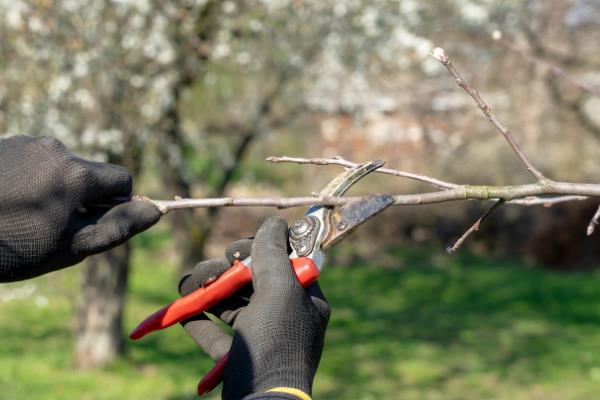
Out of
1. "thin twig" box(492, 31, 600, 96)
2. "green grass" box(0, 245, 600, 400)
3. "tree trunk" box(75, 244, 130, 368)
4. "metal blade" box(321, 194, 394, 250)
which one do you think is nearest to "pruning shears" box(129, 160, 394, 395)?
"metal blade" box(321, 194, 394, 250)

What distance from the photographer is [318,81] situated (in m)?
11.3

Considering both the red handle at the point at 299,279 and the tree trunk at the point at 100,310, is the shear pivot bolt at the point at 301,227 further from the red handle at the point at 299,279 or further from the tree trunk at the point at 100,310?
the tree trunk at the point at 100,310

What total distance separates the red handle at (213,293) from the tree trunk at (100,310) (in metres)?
5.77

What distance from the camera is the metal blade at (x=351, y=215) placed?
7.61 feet

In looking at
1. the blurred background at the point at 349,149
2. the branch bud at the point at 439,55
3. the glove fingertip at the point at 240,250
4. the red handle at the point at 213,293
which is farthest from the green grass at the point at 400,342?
the branch bud at the point at 439,55

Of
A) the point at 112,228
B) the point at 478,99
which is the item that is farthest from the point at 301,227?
the point at 478,99

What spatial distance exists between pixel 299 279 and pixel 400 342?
7.54m

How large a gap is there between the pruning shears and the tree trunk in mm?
5844

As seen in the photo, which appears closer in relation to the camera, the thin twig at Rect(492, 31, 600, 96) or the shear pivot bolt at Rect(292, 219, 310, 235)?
the shear pivot bolt at Rect(292, 219, 310, 235)

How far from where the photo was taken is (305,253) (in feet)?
7.79

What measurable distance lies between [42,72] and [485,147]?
822 cm

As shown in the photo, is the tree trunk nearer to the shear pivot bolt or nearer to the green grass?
the green grass

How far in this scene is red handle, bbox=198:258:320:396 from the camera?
90.6 inches

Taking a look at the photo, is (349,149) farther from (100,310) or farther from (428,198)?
(428,198)
